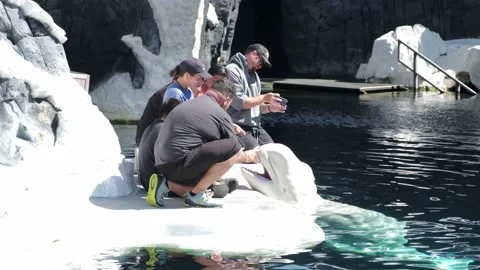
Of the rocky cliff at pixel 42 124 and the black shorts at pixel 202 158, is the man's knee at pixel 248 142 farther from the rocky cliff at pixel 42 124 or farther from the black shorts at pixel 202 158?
the black shorts at pixel 202 158

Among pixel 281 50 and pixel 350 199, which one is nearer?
pixel 350 199

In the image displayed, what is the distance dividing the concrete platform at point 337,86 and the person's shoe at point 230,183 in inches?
630

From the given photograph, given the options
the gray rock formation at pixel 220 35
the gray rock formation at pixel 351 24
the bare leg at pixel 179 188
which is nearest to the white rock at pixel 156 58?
the gray rock formation at pixel 220 35

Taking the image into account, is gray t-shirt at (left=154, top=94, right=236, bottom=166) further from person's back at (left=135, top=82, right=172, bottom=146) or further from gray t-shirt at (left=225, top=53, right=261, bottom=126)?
gray t-shirt at (left=225, top=53, right=261, bottom=126)

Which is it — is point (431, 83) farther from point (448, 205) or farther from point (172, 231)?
point (172, 231)

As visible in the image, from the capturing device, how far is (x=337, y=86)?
24297mm

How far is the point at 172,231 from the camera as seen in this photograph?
6.66 metres

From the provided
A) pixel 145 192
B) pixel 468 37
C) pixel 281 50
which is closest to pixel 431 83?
pixel 468 37

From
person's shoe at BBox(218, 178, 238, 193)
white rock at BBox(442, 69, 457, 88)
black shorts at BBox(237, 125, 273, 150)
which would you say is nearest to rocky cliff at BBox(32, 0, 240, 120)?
black shorts at BBox(237, 125, 273, 150)

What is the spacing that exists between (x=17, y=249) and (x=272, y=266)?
5.83ft

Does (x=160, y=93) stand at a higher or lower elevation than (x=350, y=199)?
higher

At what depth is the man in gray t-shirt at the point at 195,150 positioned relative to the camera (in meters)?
6.90

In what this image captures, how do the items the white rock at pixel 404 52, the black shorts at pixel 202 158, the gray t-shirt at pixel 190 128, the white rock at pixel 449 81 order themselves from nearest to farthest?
the black shorts at pixel 202 158 < the gray t-shirt at pixel 190 128 < the white rock at pixel 449 81 < the white rock at pixel 404 52

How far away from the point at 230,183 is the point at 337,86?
16.7 m
